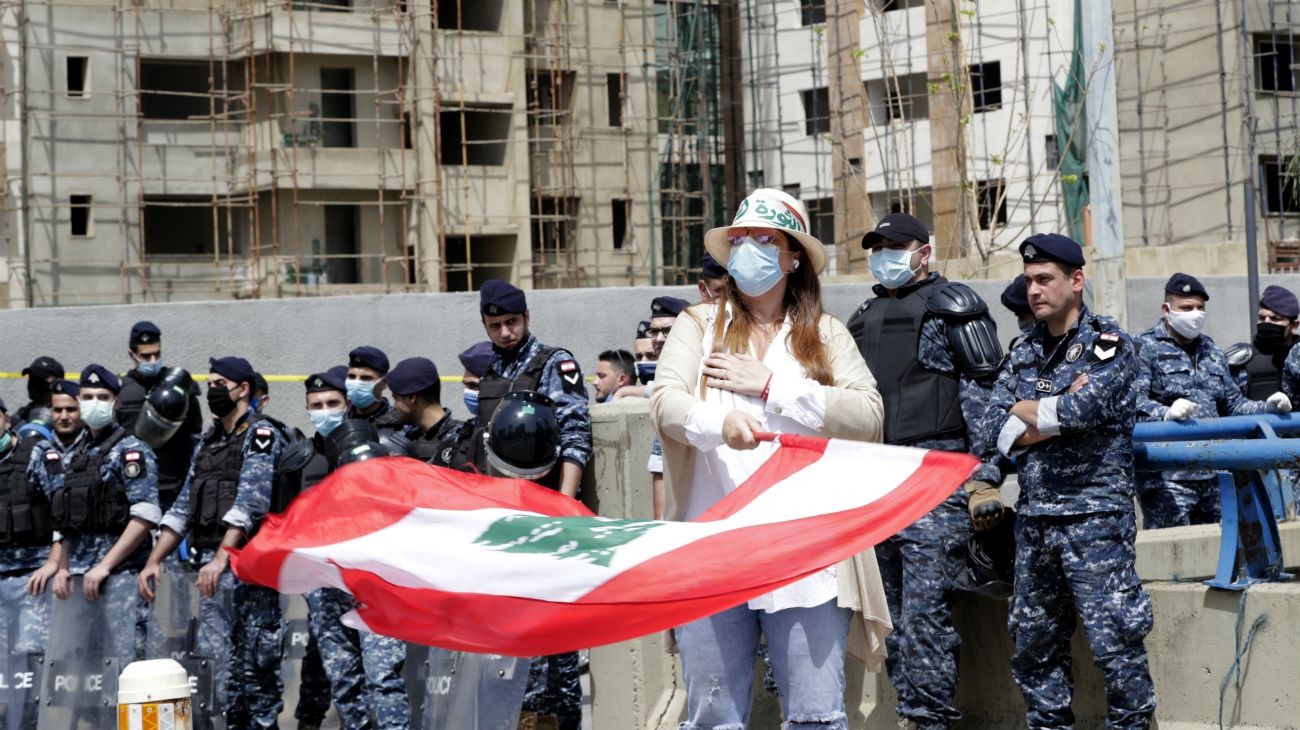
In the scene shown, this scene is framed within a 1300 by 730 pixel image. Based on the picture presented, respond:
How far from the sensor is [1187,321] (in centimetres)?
1049

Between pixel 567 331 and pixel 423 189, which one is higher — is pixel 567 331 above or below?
below

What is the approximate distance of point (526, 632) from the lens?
17.9 ft

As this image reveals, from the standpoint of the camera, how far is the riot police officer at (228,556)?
10211 millimetres

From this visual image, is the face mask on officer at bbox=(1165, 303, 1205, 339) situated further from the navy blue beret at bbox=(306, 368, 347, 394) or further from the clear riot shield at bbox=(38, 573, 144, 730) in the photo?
the clear riot shield at bbox=(38, 573, 144, 730)

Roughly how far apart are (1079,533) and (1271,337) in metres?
6.25

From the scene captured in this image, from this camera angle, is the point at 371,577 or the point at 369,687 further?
the point at 369,687

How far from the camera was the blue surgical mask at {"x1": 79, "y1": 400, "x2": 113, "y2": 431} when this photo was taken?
1115 centimetres

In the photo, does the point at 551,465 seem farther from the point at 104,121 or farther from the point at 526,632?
the point at 104,121

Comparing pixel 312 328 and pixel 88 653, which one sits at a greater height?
pixel 312 328

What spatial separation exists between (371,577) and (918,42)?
46.1 m

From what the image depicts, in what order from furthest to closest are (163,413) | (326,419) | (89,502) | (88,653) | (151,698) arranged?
1. (163,413)
2. (89,502)
3. (88,653)
4. (326,419)
5. (151,698)

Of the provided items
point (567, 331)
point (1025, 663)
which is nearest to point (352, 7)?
point (567, 331)

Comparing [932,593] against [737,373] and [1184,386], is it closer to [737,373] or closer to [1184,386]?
[737,373]

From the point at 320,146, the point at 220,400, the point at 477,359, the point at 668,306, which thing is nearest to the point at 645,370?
the point at 668,306
